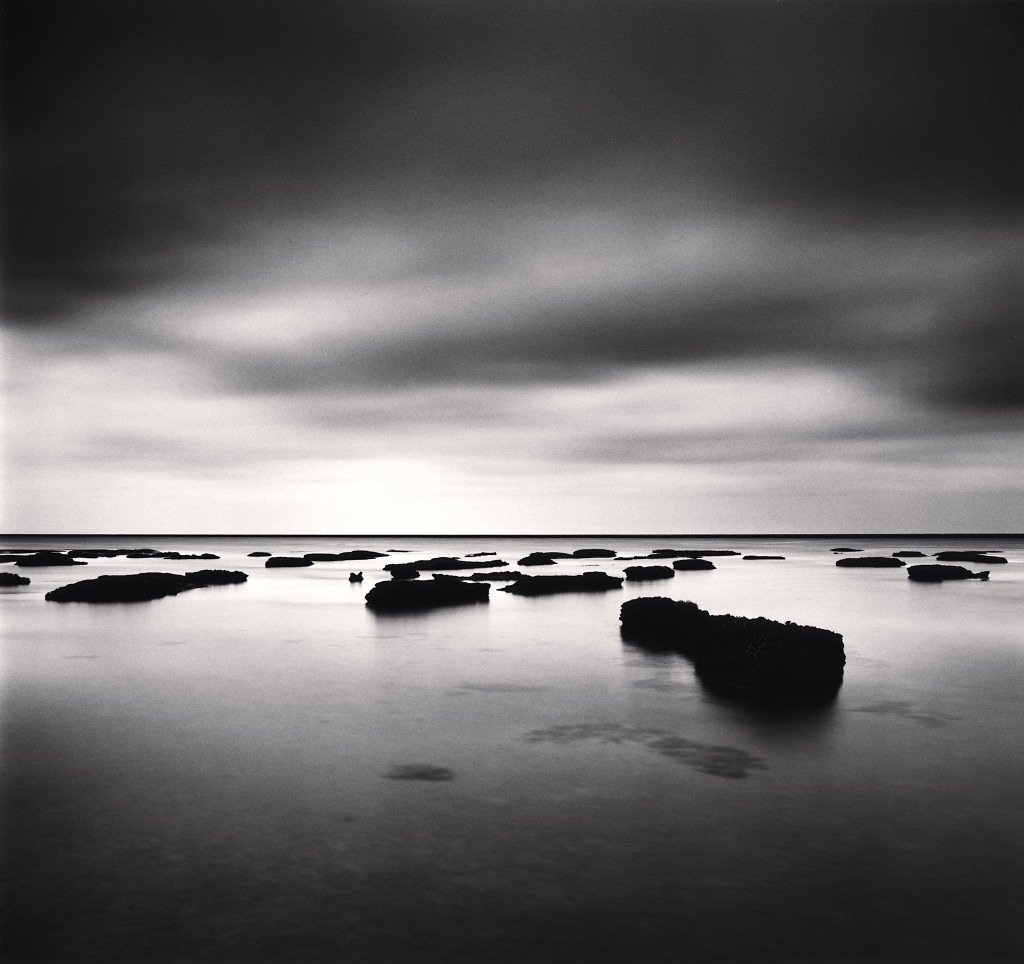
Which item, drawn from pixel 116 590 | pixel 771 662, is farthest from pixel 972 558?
pixel 771 662

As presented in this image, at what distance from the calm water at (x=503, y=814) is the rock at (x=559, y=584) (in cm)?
1710

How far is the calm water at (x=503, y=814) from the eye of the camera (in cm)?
610

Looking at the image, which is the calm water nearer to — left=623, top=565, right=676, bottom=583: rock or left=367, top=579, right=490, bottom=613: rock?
left=367, top=579, right=490, bottom=613: rock

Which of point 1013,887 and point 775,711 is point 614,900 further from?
point 775,711

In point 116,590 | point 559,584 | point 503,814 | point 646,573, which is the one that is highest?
point 116,590

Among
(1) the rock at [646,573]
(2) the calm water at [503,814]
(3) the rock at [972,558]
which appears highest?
(1) the rock at [646,573]

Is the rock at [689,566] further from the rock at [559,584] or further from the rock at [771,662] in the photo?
the rock at [771,662]

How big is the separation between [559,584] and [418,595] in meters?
8.48

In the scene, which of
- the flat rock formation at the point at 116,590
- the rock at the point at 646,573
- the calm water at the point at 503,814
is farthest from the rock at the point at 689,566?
the calm water at the point at 503,814

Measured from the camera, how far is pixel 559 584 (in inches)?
1489

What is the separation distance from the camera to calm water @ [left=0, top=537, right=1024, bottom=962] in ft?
20.0

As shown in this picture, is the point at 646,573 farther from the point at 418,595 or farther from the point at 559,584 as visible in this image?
the point at 418,595

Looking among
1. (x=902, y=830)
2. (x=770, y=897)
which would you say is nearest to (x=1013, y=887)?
(x=902, y=830)

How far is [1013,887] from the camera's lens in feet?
22.5
